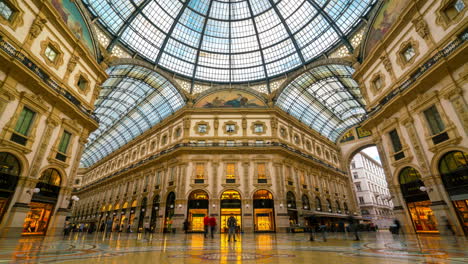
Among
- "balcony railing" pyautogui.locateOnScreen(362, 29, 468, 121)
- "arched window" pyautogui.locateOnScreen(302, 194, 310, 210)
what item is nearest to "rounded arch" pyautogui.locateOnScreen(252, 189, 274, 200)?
"arched window" pyautogui.locateOnScreen(302, 194, 310, 210)

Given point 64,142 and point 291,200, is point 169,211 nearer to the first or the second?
point 64,142

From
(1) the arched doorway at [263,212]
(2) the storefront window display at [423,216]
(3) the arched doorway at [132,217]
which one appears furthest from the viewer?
(3) the arched doorway at [132,217]

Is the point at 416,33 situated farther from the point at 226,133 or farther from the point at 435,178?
the point at 226,133

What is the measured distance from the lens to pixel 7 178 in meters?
14.7

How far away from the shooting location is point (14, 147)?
49.2 ft

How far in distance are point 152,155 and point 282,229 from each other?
23280 mm

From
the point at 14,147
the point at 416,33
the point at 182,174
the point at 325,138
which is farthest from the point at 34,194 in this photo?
the point at 325,138

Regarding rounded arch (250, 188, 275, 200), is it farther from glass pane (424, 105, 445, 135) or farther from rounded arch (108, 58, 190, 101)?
rounded arch (108, 58, 190, 101)

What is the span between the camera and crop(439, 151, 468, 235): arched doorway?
1413cm

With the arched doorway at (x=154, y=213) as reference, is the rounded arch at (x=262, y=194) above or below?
above

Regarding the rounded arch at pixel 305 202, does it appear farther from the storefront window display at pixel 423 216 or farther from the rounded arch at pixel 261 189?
the storefront window display at pixel 423 216

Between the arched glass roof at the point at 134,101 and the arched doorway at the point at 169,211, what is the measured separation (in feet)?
48.0

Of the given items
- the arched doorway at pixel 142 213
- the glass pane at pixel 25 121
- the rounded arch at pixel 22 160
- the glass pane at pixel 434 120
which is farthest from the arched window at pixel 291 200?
the glass pane at pixel 25 121

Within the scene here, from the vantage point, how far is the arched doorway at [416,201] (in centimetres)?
1681
